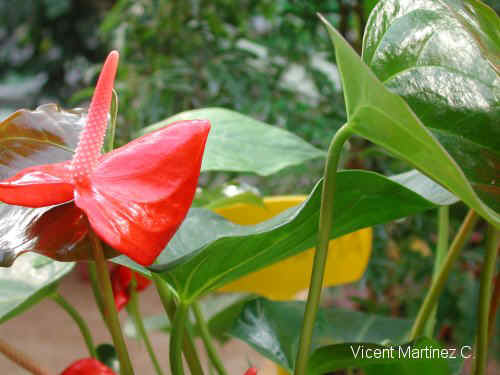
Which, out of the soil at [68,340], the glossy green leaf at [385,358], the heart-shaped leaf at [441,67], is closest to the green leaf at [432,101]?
the heart-shaped leaf at [441,67]

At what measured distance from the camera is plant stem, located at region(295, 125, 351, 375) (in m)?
0.24

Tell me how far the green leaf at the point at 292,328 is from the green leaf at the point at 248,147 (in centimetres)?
12

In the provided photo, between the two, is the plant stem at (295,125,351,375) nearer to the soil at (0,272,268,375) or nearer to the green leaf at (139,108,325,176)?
the green leaf at (139,108,325,176)

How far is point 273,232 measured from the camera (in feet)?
0.85

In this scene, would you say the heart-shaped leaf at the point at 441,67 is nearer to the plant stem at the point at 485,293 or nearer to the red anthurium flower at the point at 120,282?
the plant stem at the point at 485,293

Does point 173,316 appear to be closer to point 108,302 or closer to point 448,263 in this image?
point 108,302

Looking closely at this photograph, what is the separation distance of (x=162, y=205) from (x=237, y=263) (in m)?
0.09

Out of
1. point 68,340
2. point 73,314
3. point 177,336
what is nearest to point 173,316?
point 177,336

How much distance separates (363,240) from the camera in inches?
23.4

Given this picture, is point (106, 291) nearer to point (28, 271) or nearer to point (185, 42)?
point (28, 271)

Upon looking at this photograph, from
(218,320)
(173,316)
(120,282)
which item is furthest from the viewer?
(218,320)

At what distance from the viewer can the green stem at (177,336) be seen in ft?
0.90

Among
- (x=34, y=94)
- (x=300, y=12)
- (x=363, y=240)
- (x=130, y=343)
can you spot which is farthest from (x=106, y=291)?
(x=34, y=94)

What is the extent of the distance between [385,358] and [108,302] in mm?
161
